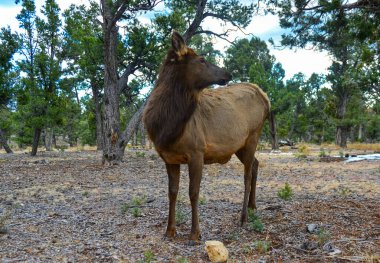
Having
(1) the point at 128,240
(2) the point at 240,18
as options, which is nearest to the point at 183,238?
(1) the point at 128,240

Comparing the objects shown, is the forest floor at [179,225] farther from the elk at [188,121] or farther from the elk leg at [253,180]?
the elk at [188,121]

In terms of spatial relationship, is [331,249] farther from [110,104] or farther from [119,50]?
[119,50]

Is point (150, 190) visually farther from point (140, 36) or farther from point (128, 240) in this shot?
point (140, 36)

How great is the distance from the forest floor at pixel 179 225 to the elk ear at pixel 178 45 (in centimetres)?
233

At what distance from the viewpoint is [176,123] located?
414cm

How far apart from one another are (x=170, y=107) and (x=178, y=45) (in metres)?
0.76

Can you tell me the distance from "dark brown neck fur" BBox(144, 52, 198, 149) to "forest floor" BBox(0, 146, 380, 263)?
1.31 meters

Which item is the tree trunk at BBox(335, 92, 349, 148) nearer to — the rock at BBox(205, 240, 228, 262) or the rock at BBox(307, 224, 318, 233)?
the rock at BBox(307, 224, 318, 233)

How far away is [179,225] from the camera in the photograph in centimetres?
500

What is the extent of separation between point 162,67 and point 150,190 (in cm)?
423

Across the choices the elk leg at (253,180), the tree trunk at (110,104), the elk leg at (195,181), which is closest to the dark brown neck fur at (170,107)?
the elk leg at (195,181)

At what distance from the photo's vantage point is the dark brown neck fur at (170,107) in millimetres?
4137

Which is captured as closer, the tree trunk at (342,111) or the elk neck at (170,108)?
the elk neck at (170,108)

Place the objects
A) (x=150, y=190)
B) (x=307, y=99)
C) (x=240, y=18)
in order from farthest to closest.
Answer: (x=307, y=99)
(x=240, y=18)
(x=150, y=190)
